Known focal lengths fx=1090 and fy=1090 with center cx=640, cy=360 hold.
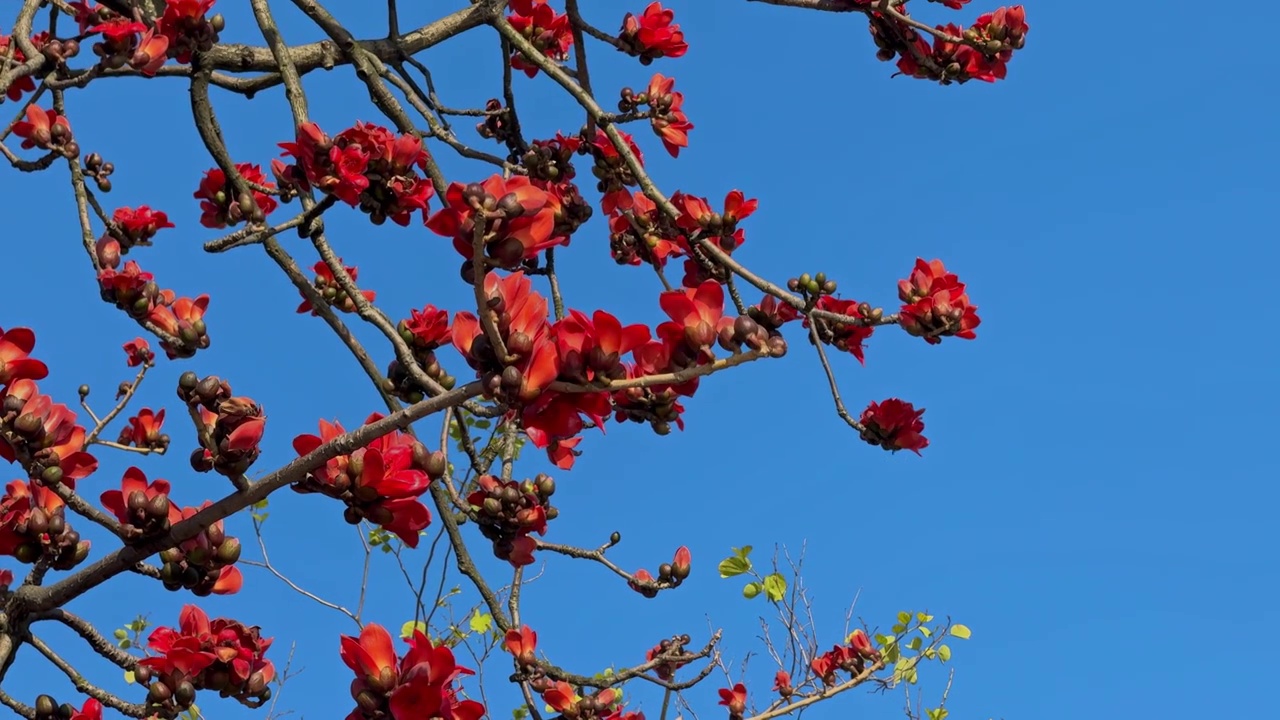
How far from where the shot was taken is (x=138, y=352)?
11.7ft

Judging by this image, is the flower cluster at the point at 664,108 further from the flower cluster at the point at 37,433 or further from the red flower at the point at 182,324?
the flower cluster at the point at 37,433

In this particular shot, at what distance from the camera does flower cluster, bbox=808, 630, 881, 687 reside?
4.34m

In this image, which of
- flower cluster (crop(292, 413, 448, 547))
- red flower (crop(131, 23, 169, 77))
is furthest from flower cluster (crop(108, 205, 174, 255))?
flower cluster (crop(292, 413, 448, 547))

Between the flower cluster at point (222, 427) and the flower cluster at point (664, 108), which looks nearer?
the flower cluster at point (222, 427)

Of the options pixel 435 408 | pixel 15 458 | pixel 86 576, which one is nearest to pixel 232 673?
pixel 86 576

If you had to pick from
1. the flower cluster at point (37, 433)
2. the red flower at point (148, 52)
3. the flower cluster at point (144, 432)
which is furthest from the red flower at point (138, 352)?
the flower cluster at point (37, 433)

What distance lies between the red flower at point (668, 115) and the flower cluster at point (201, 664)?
1.60 m

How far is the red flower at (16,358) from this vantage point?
51.3 inches

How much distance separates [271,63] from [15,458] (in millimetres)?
1527

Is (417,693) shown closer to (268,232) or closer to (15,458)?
(15,458)

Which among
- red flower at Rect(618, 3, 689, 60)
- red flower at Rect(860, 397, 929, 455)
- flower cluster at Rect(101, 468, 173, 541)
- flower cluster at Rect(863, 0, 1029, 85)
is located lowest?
flower cluster at Rect(101, 468, 173, 541)

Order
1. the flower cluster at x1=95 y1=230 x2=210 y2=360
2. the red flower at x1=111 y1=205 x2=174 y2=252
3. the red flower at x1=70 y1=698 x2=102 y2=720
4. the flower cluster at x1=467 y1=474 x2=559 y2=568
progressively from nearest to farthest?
the red flower at x1=70 y1=698 x2=102 y2=720 → the flower cluster at x1=467 y1=474 x2=559 y2=568 → the flower cluster at x1=95 y1=230 x2=210 y2=360 → the red flower at x1=111 y1=205 x2=174 y2=252

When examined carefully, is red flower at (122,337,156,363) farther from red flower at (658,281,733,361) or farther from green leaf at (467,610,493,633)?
red flower at (658,281,733,361)

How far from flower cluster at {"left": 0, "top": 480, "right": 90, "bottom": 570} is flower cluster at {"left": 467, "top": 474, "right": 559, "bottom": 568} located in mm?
720
